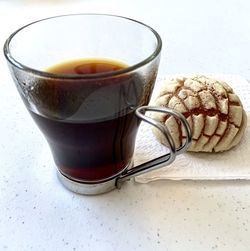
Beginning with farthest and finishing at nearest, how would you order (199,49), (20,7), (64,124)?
(20,7)
(199,49)
(64,124)

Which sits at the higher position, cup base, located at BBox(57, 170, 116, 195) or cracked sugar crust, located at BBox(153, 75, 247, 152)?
cracked sugar crust, located at BBox(153, 75, 247, 152)

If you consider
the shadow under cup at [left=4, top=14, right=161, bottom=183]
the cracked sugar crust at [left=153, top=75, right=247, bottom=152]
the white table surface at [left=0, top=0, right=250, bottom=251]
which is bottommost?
the white table surface at [left=0, top=0, right=250, bottom=251]

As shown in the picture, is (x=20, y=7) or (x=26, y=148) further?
(x=20, y=7)

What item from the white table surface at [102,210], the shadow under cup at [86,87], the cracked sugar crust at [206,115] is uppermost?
the shadow under cup at [86,87]

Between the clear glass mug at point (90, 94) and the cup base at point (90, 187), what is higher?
the clear glass mug at point (90, 94)

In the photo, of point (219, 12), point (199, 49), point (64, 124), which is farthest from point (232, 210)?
point (219, 12)

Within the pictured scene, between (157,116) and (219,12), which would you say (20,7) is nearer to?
(219,12)
